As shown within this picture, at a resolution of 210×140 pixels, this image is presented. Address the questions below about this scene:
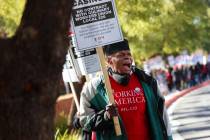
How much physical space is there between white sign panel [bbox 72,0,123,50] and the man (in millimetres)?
409

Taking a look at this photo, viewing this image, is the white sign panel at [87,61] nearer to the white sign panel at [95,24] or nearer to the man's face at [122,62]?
the white sign panel at [95,24]

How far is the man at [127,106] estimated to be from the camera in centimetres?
600

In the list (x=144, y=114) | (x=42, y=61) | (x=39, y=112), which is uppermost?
(x=42, y=61)

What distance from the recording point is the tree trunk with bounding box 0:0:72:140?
446 centimetres

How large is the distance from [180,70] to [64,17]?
39928 millimetres

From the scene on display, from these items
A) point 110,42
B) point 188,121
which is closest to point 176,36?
point 188,121

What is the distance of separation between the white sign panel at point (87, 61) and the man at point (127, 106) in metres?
4.05

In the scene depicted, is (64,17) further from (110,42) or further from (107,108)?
(110,42)

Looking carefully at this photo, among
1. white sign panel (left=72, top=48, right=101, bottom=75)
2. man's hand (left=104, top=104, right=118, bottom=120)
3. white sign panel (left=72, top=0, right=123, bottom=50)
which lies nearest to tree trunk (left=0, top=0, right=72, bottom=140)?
man's hand (left=104, top=104, right=118, bottom=120)

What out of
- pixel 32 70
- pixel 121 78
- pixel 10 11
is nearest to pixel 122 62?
pixel 121 78

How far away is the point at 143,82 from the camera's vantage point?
20.0 feet

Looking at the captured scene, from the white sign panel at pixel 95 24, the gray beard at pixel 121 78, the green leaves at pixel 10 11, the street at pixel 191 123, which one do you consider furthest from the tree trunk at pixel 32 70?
the street at pixel 191 123

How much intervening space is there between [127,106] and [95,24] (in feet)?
3.09

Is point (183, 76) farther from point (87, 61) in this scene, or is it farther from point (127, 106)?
point (127, 106)
